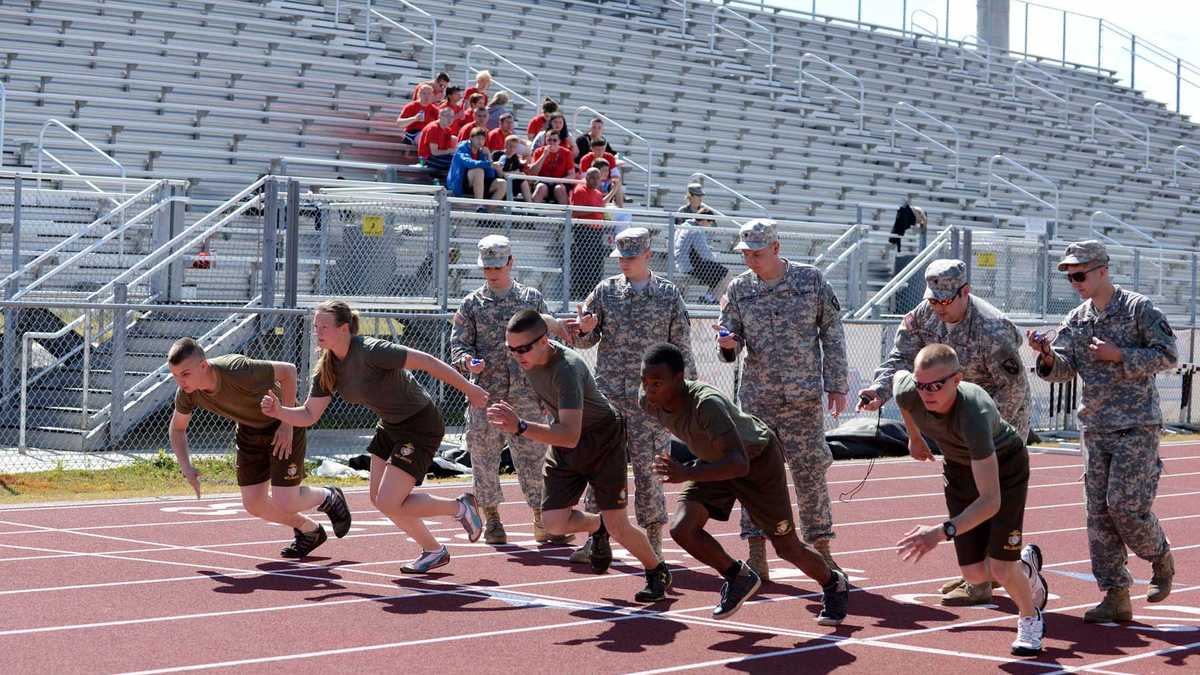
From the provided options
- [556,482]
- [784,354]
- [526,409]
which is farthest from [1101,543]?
[526,409]

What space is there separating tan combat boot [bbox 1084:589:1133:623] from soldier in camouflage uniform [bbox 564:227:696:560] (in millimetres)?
2497

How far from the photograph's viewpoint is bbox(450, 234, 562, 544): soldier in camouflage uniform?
1045 cm

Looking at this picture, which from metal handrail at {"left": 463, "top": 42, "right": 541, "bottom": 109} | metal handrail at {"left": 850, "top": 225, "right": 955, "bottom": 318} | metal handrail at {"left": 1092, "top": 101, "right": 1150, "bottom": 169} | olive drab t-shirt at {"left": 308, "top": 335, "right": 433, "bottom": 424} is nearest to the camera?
olive drab t-shirt at {"left": 308, "top": 335, "right": 433, "bottom": 424}

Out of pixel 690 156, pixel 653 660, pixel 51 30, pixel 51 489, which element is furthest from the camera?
pixel 690 156

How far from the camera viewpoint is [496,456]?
10.7 meters

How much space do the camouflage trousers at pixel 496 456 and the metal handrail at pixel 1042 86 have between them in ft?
99.0

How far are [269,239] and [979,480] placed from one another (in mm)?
10198

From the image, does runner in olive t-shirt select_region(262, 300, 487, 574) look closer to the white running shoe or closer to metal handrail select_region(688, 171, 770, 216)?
the white running shoe

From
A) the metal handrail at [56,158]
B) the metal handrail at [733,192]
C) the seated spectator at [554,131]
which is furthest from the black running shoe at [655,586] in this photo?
the metal handrail at [733,192]

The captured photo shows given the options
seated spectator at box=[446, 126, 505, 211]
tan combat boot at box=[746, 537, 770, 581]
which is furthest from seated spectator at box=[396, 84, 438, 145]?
tan combat boot at box=[746, 537, 770, 581]

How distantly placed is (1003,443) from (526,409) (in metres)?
3.98

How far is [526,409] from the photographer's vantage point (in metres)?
10.6

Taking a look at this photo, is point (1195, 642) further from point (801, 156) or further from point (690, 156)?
point (801, 156)

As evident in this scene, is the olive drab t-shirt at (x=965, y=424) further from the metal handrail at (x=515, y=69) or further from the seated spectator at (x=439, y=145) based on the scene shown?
the metal handrail at (x=515, y=69)
